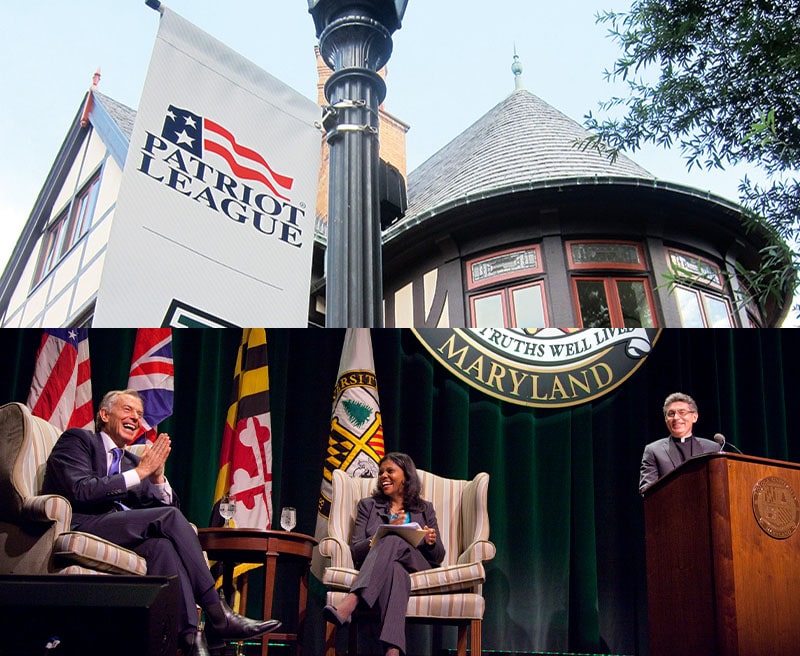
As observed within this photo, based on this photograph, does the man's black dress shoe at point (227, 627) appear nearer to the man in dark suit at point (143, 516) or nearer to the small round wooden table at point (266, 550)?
the man in dark suit at point (143, 516)

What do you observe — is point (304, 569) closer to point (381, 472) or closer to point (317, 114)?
point (381, 472)

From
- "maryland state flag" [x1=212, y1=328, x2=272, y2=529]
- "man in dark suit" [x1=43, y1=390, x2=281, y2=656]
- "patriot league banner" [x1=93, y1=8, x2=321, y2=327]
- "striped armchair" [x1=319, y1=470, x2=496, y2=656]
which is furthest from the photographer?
"patriot league banner" [x1=93, y1=8, x2=321, y2=327]

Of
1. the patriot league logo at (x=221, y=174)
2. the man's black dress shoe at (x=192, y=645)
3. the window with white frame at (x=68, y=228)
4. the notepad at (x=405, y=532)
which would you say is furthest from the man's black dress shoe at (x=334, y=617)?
the window with white frame at (x=68, y=228)

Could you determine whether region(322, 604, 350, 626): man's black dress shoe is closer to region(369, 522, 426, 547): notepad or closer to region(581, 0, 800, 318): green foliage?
region(369, 522, 426, 547): notepad

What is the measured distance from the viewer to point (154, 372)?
4574 mm

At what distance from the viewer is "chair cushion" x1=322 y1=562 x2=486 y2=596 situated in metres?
3.71

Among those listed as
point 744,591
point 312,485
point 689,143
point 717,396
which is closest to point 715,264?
point 689,143

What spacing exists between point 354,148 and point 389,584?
1854 mm

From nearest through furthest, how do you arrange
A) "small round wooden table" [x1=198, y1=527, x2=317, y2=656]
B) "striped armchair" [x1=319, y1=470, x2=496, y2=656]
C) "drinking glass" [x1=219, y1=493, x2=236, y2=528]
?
"striped armchair" [x1=319, y1=470, x2=496, y2=656]
"small round wooden table" [x1=198, y1=527, x2=317, y2=656]
"drinking glass" [x1=219, y1=493, x2=236, y2=528]

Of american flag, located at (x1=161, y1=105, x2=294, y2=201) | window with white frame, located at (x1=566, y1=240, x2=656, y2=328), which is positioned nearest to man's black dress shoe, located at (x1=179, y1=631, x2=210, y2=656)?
american flag, located at (x1=161, y1=105, x2=294, y2=201)

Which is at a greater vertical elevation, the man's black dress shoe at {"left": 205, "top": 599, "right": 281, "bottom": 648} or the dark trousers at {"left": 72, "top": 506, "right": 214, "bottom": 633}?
the dark trousers at {"left": 72, "top": 506, "right": 214, "bottom": 633}

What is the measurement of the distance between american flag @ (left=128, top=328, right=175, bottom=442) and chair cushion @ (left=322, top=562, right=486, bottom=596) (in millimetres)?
1388

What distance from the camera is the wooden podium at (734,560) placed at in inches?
110

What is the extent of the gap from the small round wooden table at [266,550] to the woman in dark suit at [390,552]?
0.28m
